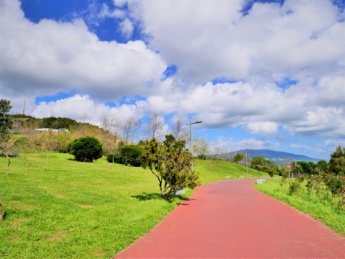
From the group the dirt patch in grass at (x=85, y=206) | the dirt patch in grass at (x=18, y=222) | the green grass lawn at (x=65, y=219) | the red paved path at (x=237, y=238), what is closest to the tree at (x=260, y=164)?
the green grass lawn at (x=65, y=219)

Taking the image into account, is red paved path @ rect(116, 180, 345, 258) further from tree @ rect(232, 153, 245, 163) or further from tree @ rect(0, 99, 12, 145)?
tree @ rect(232, 153, 245, 163)

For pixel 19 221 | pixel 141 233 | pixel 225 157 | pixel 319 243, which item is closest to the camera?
pixel 319 243

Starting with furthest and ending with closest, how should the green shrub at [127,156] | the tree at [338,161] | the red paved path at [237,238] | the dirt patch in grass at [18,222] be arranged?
the tree at [338,161] → the green shrub at [127,156] → the dirt patch in grass at [18,222] → the red paved path at [237,238]

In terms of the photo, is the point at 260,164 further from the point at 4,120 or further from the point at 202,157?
the point at 4,120

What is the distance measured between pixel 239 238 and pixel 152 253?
9.05ft

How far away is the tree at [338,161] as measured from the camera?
176 ft

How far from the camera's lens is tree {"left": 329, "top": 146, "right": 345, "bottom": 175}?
53622 millimetres

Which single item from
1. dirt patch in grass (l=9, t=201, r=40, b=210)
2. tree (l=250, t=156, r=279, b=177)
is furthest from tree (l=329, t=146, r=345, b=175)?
dirt patch in grass (l=9, t=201, r=40, b=210)

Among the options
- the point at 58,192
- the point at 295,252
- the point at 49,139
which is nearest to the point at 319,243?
the point at 295,252

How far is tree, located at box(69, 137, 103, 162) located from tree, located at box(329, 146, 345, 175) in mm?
35150

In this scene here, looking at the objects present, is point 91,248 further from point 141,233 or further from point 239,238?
→ point 239,238

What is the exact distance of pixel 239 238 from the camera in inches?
366

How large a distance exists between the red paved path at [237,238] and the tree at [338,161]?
43256 mm

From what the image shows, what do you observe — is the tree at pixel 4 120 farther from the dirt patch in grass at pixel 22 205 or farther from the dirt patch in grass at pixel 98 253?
the dirt patch in grass at pixel 98 253
